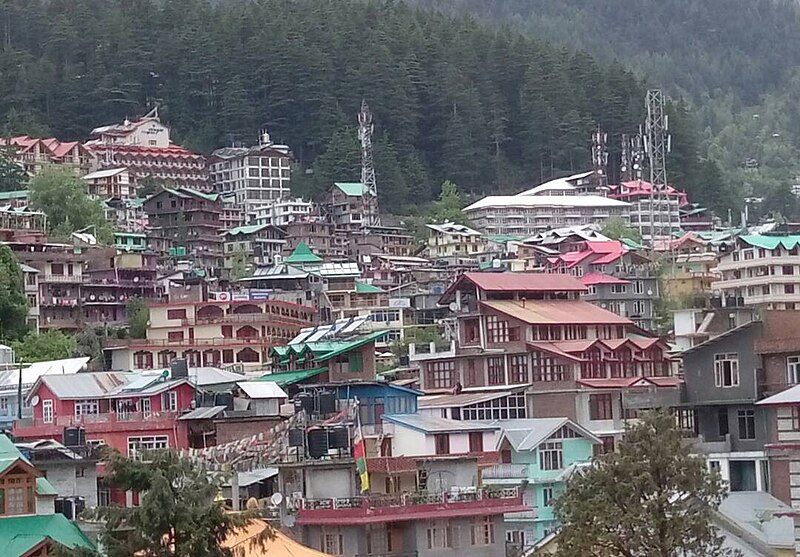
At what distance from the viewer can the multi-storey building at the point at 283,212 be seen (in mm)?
111838

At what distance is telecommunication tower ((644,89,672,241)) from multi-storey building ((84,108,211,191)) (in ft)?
93.7

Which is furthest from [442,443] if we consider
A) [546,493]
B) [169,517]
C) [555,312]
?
[555,312]

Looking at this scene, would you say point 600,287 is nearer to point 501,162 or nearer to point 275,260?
point 275,260

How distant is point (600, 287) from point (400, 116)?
56073 mm

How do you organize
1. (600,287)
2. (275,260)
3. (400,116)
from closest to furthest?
(600,287)
(275,260)
(400,116)

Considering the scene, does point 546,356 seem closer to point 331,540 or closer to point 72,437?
point 72,437

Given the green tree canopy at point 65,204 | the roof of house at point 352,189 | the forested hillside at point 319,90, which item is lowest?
the green tree canopy at point 65,204

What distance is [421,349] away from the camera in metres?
69.3

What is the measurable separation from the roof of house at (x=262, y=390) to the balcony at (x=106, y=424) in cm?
215

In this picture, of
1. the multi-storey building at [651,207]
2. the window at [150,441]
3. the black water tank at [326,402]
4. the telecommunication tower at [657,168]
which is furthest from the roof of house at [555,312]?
the multi-storey building at [651,207]

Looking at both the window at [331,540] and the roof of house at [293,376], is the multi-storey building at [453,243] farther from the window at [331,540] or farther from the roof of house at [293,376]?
the window at [331,540]

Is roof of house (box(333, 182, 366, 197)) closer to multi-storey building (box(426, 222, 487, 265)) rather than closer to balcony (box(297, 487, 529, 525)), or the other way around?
multi-storey building (box(426, 222, 487, 265))

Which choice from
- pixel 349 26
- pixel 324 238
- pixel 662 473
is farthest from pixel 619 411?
pixel 349 26

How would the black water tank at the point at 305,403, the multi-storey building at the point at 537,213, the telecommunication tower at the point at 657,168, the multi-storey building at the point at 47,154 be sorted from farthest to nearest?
1. the multi-storey building at the point at 537,213
2. the multi-storey building at the point at 47,154
3. the telecommunication tower at the point at 657,168
4. the black water tank at the point at 305,403
